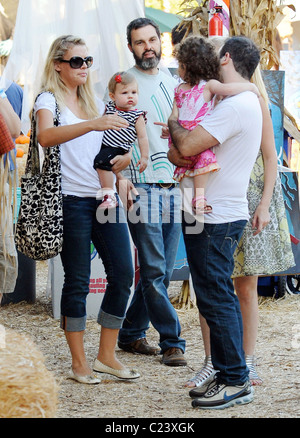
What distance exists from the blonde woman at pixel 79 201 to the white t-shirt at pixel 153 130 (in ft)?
1.40

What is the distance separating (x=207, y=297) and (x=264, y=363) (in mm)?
1249

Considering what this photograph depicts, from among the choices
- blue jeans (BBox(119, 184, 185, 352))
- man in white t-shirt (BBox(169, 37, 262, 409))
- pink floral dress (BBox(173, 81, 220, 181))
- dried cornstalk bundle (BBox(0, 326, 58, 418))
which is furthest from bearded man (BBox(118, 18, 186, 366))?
dried cornstalk bundle (BBox(0, 326, 58, 418))

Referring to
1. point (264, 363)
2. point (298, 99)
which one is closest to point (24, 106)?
point (264, 363)

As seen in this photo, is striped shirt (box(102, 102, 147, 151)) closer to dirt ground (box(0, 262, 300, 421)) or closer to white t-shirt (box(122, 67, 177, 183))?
white t-shirt (box(122, 67, 177, 183))

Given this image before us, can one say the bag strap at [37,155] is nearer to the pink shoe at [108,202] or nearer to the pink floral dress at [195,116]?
the pink shoe at [108,202]

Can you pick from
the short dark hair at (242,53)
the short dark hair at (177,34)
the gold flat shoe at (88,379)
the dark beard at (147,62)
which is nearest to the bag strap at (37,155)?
the dark beard at (147,62)

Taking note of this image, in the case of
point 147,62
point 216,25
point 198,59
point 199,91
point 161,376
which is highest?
point 216,25

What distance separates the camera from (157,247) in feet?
13.6

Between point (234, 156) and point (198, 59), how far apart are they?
1.57ft

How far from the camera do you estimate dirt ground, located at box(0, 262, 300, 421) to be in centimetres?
331

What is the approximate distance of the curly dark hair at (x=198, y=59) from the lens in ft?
10.4

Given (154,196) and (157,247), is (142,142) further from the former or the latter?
(157,247)

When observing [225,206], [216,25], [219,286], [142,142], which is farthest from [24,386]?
[216,25]
